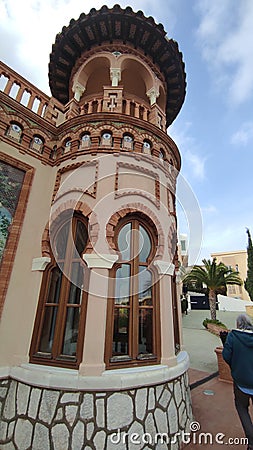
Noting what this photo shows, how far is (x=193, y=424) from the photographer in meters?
3.84

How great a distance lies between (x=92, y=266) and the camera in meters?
3.49

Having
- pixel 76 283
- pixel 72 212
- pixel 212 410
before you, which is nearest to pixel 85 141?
pixel 72 212

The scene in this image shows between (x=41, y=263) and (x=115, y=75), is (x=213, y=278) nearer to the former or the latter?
(x=115, y=75)

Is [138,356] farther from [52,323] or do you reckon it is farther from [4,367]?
[4,367]

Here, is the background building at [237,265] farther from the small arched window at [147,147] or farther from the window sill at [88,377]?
the window sill at [88,377]

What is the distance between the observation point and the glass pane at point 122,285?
3635mm

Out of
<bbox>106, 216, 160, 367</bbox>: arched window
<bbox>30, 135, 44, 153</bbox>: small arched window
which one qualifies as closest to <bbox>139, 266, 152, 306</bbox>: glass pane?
<bbox>106, 216, 160, 367</bbox>: arched window

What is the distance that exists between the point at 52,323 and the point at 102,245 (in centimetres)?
156

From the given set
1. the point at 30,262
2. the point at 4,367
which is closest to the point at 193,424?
the point at 4,367

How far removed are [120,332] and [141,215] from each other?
2083 millimetres

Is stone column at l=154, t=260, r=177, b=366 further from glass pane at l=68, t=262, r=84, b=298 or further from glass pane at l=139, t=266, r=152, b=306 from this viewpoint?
glass pane at l=68, t=262, r=84, b=298

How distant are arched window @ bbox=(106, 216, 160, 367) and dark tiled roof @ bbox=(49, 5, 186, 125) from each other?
5.11 m

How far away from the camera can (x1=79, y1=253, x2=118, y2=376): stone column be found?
308cm

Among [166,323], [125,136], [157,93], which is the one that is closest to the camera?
[166,323]
